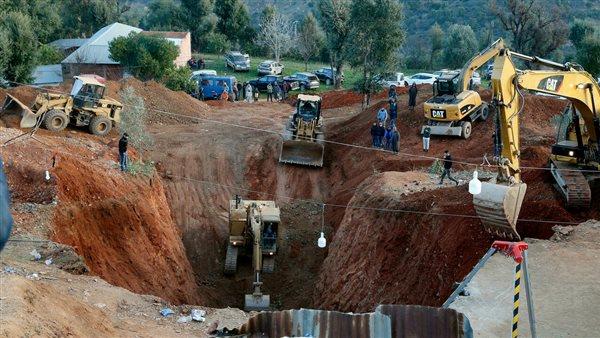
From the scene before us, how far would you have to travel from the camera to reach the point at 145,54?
47062 mm

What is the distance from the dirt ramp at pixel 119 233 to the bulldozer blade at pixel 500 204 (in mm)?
10014

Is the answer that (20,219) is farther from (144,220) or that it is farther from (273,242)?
(273,242)

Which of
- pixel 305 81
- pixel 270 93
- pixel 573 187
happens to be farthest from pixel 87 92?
pixel 305 81

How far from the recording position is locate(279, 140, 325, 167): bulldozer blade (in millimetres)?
33062

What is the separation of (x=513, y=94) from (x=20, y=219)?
13369mm

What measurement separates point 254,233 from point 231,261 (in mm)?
1990

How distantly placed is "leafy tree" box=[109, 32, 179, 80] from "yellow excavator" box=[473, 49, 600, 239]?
31232mm

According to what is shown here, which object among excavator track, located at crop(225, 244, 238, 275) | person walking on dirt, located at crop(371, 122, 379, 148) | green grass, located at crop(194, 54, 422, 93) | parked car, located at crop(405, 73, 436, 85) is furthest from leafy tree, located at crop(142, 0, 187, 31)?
excavator track, located at crop(225, 244, 238, 275)

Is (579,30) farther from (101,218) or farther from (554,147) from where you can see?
(101,218)

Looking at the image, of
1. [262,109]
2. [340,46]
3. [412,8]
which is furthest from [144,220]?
[412,8]

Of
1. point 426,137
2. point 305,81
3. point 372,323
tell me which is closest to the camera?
point 372,323

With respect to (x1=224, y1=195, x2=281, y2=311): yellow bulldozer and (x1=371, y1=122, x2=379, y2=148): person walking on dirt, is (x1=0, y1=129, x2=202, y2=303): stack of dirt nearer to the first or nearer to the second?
(x1=224, y1=195, x2=281, y2=311): yellow bulldozer

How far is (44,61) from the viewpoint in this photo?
53.0 m

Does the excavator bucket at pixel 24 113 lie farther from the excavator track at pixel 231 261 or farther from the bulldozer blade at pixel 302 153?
the excavator track at pixel 231 261
